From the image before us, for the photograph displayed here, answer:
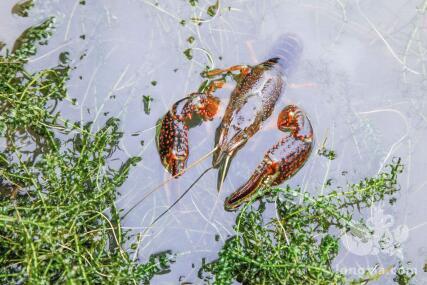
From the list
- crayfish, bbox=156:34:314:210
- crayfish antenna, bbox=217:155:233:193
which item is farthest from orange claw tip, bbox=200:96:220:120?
crayfish antenna, bbox=217:155:233:193

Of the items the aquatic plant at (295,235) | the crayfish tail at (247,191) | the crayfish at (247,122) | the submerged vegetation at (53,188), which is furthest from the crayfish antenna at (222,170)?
the submerged vegetation at (53,188)

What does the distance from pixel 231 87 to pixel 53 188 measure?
70.2 inches

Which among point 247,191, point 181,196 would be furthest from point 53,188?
point 247,191

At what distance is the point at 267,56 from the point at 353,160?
1.23 m

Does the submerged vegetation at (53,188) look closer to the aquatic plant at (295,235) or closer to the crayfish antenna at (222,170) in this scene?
the aquatic plant at (295,235)

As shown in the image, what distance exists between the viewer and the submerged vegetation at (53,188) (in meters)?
3.96

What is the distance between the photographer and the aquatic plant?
4.20m

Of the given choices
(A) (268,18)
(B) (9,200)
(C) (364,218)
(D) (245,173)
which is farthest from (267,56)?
(B) (9,200)

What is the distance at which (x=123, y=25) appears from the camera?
4945 millimetres

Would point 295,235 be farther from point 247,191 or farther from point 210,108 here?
point 210,108

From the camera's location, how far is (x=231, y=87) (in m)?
4.98

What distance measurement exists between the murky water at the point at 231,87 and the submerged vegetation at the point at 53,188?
138mm

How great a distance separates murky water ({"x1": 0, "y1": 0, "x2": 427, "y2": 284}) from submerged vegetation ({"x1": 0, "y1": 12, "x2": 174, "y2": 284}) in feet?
0.45

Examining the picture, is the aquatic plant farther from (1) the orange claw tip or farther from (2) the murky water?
(1) the orange claw tip
